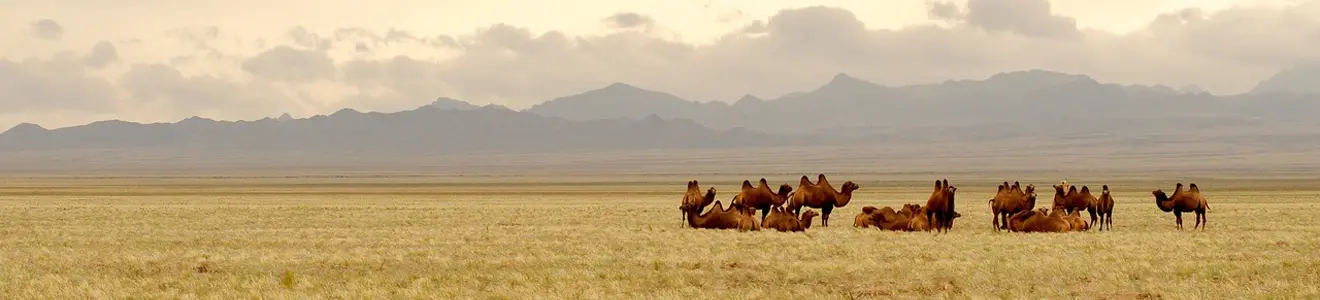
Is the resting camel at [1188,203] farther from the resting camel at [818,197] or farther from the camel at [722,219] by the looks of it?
the camel at [722,219]

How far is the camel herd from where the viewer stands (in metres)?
24.6

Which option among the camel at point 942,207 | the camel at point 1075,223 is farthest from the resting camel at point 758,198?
the camel at point 1075,223

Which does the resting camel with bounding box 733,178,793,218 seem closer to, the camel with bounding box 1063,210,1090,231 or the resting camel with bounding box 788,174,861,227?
the resting camel with bounding box 788,174,861,227

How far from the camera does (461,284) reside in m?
16.3

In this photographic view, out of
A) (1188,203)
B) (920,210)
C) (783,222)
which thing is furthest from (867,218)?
(1188,203)

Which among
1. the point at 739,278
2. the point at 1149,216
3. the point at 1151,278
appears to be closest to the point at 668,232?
the point at 739,278

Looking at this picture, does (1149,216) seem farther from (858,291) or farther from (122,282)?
(122,282)

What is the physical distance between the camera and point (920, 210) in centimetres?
2567

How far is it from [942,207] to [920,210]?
1386mm

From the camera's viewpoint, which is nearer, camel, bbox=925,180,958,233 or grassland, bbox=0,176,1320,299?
grassland, bbox=0,176,1320,299

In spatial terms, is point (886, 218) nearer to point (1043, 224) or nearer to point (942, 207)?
point (942, 207)

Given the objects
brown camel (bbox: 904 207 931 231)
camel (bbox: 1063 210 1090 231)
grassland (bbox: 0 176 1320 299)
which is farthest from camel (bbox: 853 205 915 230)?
camel (bbox: 1063 210 1090 231)

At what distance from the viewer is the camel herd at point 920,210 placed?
968 inches

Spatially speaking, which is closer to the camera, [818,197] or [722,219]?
[722,219]
